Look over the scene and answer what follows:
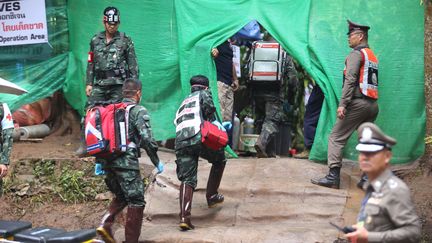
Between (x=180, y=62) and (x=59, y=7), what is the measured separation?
2.06m

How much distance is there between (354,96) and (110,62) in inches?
121

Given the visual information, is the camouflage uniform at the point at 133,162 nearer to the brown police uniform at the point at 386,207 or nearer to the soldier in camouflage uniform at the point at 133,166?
the soldier in camouflage uniform at the point at 133,166

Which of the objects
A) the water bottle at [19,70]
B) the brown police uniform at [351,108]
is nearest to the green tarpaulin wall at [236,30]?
the water bottle at [19,70]

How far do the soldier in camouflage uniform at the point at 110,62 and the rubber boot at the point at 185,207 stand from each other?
6.08 ft

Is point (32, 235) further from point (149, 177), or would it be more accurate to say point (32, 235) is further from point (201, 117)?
point (149, 177)

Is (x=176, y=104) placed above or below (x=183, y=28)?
below

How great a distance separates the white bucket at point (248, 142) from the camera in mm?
10578

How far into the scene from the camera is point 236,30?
914 centimetres

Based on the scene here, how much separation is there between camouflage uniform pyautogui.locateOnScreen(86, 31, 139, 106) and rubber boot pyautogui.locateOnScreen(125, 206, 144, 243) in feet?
7.08

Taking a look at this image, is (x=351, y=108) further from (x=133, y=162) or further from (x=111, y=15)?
(x=111, y=15)

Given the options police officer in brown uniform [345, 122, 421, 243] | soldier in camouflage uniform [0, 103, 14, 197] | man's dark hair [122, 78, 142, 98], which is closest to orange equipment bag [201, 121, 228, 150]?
man's dark hair [122, 78, 142, 98]

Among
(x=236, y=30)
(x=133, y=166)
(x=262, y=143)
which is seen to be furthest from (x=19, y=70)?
(x=133, y=166)

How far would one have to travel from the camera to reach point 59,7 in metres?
10.0

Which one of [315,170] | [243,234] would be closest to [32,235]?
[243,234]
